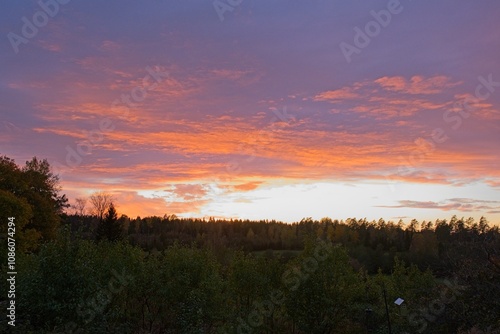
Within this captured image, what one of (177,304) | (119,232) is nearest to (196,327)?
(177,304)

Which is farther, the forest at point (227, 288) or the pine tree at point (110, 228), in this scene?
the pine tree at point (110, 228)

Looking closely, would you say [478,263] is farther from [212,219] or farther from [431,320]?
[212,219]

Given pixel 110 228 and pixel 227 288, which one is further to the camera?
pixel 110 228

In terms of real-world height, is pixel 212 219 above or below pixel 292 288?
above

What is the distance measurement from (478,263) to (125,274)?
2259 cm

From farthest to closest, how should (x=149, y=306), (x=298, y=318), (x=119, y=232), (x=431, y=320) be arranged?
(x=119, y=232)
(x=149, y=306)
(x=298, y=318)
(x=431, y=320)

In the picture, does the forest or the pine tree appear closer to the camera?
the forest

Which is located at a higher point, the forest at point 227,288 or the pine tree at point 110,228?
the pine tree at point 110,228

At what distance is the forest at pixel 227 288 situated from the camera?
1773 centimetres

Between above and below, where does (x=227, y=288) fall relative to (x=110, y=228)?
below

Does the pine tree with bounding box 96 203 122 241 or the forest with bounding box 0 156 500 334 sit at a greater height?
the pine tree with bounding box 96 203 122 241

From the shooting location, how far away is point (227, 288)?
33.8 m

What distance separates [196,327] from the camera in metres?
27.5

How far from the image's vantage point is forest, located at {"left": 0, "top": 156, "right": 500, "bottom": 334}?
17734 millimetres
